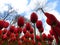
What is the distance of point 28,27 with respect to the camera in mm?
3016

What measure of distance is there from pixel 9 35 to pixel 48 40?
0.81 metres

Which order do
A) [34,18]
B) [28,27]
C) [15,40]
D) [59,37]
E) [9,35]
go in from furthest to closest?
[9,35] → [15,40] → [28,27] → [34,18] → [59,37]

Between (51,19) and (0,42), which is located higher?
(51,19)

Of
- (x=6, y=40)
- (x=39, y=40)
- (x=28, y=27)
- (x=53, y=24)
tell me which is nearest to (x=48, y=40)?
(x=39, y=40)

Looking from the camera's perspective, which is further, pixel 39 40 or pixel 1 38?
pixel 1 38

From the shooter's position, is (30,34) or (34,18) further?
(30,34)

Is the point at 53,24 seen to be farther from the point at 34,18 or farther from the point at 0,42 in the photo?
the point at 0,42

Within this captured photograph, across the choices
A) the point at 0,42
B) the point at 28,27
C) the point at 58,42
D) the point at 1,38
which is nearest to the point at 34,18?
the point at 28,27

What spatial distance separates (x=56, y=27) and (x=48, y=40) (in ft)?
6.75

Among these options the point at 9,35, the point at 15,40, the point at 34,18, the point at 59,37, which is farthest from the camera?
the point at 9,35

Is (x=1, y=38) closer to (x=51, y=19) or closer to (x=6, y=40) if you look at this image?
(x=6, y=40)

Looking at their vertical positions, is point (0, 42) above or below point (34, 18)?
below

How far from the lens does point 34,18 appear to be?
2.20 metres

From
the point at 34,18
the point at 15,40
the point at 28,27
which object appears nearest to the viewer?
the point at 34,18
